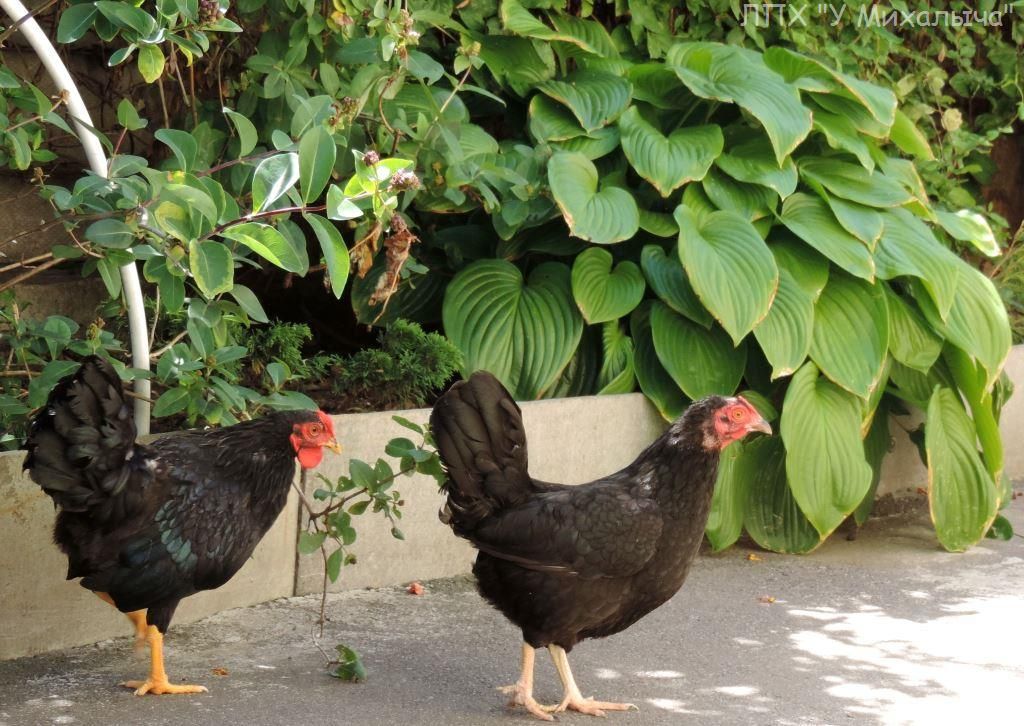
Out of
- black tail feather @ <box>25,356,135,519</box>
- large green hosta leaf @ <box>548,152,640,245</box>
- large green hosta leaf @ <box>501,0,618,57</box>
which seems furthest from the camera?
large green hosta leaf @ <box>501,0,618,57</box>

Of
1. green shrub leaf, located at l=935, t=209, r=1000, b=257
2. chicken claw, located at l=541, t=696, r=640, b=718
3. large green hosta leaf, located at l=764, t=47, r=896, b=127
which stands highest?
large green hosta leaf, located at l=764, t=47, r=896, b=127

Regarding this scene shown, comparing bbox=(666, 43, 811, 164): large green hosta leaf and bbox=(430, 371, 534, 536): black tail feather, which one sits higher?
bbox=(666, 43, 811, 164): large green hosta leaf

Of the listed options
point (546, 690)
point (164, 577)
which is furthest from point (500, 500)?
point (164, 577)

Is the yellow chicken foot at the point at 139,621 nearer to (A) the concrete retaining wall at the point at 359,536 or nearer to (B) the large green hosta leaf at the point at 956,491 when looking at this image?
(A) the concrete retaining wall at the point at 359,536

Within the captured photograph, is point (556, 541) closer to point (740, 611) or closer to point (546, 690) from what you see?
point (546, 690)

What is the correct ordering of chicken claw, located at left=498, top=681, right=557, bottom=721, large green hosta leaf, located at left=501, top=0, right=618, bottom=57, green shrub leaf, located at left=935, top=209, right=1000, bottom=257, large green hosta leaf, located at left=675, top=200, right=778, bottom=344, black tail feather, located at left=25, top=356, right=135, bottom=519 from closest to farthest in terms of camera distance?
1. black tail feather, located at left=25, top=356, right=135, bottom=519
2. chicken claw, located at left=498, top=681, right=557, bottom=721
3. large green hosta leaf, located at left=675, top=200, right=778, bottom=344
4. large green hosta leaf, located at left=501, top=0, right=618, bottom=57
5. green shrub leaf, located at left=935, top=209, right=1000, bottom=257

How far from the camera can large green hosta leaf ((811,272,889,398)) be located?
5559mm

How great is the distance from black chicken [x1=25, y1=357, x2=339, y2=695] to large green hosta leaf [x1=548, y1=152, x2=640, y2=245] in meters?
1.98

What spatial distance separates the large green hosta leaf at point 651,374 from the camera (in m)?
5.64

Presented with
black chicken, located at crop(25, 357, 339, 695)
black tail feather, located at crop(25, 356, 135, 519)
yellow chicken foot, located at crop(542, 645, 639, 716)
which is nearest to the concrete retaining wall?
black chicken, located at crop(25, 357, 339, 695)

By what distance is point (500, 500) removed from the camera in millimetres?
3672

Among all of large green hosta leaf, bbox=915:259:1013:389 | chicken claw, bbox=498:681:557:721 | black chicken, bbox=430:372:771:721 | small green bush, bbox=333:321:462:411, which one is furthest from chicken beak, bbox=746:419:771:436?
large green hosta leaf, bbox=915:259:1013:389

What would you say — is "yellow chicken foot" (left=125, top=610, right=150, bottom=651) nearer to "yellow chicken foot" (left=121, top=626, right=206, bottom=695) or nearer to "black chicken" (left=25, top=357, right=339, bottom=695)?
"black chicken" (left=25, top=357, right=339, bottom=695)

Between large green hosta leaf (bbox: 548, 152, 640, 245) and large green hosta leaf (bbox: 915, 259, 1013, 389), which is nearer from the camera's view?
large green hosta leaf (bbox: 548, 152, 640, 245)
